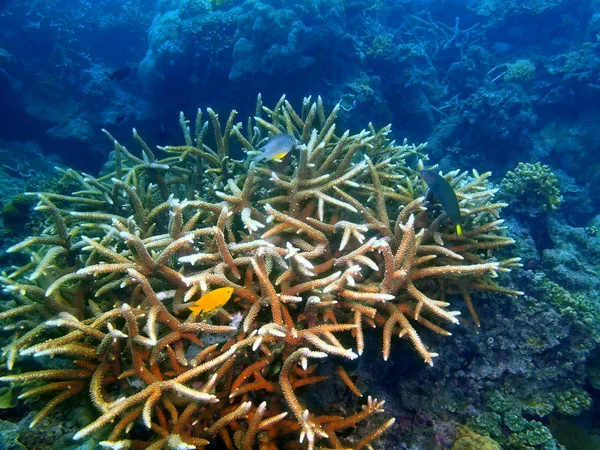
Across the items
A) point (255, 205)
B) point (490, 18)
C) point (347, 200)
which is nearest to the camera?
point (347, 200)

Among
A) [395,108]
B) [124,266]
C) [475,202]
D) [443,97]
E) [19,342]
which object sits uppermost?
[443,97]

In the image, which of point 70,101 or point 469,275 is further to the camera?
point 70,101

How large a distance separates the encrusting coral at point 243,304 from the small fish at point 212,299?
0.08 meters

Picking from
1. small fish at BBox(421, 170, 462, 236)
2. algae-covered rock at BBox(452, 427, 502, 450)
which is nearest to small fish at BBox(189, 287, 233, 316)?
small fish at BBox(421, 170, 462, 236)

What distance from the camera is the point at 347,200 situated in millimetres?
3012

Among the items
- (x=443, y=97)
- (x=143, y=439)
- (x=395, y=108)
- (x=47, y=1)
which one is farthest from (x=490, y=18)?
(x=47, y=1)

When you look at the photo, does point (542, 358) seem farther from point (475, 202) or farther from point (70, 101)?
point (70, 101)

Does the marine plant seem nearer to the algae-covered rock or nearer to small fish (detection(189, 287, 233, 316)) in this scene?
the algae-covered rock

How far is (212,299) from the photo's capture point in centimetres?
221

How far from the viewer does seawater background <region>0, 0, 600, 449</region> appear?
11.4ft

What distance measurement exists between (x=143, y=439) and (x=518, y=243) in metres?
5.61

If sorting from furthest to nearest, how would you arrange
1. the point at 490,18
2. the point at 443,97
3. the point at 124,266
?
the point at 490,18 → the point at 443,97 → the point at 124,266

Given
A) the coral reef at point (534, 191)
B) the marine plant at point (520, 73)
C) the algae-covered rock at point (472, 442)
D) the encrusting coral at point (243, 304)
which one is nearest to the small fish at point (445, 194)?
the encrusting coral at point (243, 304)

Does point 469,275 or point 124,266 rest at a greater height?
point 469,275
